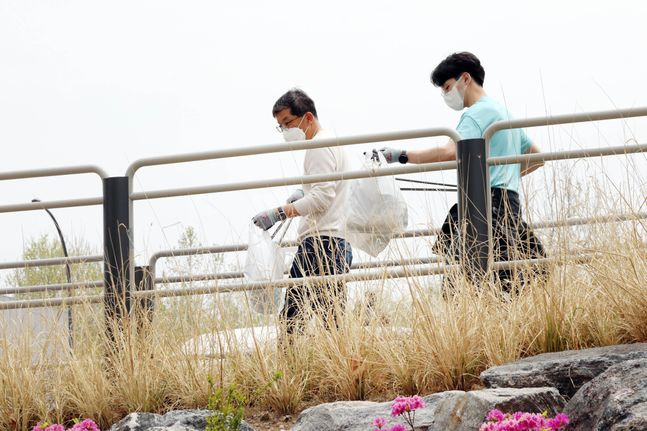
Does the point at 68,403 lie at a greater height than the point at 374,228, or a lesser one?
lesser

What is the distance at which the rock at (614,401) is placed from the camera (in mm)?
3154

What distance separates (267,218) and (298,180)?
0.28 metres

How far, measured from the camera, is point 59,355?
5141 mm

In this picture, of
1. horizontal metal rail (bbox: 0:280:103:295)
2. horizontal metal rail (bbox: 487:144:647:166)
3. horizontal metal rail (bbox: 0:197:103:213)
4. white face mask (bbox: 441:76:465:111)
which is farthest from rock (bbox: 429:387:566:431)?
horizontal metal rail (bbox: 0:197:103:213)

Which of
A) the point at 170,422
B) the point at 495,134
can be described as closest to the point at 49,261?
the point at 170,422

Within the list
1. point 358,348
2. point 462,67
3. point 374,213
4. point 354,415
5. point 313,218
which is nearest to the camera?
point 354,415

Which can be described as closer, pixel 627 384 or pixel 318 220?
pixel 627 384

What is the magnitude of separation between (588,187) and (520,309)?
2.51 ft

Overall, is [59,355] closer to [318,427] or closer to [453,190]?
[318,427]

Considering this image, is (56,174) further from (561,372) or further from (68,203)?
(561,372)

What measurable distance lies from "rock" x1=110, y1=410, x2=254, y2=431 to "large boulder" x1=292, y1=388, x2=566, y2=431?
383mm

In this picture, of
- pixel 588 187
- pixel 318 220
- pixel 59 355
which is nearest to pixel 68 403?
pixel 59 355

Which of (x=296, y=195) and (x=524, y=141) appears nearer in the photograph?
(x=524, y=141)

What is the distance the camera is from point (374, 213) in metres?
5.31
